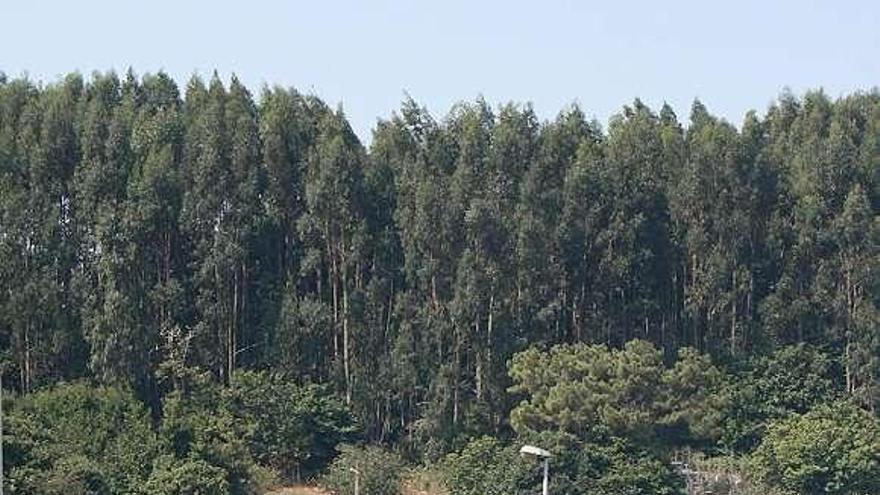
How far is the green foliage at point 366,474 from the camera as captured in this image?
145 feet

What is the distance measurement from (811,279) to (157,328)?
51.3 ft

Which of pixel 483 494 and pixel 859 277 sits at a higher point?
pixel 859 277

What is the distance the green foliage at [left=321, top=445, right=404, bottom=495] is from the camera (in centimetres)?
4412

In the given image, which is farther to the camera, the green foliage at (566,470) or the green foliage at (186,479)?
the green foliage at (566,470)

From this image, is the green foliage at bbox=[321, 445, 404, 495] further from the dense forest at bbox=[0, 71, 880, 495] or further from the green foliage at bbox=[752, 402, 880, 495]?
the green foliage at bbox=[752, 402, 880, 495]

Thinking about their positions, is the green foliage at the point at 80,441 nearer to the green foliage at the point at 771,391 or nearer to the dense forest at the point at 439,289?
the dense forest at the point at 439,289

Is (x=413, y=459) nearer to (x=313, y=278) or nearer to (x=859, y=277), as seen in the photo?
(x=313, y=278)

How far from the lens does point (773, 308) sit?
4931cm

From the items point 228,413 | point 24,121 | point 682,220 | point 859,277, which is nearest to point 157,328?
point 228,413

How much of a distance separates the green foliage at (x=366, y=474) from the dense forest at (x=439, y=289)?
0.14 meters

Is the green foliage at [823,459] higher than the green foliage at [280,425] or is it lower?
lower

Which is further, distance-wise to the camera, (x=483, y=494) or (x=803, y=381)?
(x=803, y=381)

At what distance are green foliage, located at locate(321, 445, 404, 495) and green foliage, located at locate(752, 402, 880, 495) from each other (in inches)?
320

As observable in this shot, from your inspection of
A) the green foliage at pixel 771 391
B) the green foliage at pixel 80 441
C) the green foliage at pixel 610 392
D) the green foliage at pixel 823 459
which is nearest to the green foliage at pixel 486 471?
the green foliage at pixel 610 392
